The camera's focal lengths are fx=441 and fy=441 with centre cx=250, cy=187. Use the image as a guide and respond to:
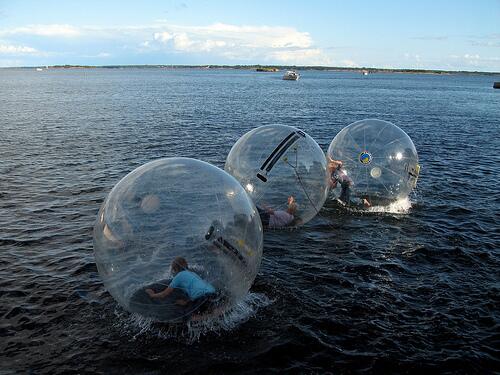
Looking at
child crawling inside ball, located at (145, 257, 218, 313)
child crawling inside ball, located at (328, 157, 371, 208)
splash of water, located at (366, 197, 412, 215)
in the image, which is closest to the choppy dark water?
splash of water, located at (366, 197, 412, 215)

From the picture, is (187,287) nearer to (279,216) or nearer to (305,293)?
(305,293)

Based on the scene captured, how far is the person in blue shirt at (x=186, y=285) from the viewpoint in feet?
20.7

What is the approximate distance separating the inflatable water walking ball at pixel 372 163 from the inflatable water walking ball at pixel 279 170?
2055 mm

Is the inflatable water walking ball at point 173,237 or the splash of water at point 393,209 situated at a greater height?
the inflatable water walking ball at point 173,237

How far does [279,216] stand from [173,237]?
16.5ft

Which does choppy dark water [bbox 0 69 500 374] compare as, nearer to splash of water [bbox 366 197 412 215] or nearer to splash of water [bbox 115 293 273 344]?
splash of water [bbox 115 293 273 344]

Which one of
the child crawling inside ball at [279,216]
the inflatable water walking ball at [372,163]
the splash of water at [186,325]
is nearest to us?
the splash of water at [186,325]

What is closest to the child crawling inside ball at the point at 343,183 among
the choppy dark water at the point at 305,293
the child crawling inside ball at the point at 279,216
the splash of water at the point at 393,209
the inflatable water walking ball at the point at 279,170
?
the splash of water at the point at 393,209

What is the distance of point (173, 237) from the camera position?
6.20 meters

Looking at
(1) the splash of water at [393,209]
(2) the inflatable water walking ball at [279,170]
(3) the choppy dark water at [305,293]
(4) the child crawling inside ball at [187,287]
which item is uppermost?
(2) the inflatable water walking ball at [279,170]

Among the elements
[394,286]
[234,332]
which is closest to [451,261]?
[394,286]

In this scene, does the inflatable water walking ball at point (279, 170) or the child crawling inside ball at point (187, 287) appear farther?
the inflatable water walking ball at point (279, 170)

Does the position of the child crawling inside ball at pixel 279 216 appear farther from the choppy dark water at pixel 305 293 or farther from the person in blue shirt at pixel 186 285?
the person in blue shirt at pixel 186 285

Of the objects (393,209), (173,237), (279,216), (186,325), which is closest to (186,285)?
(173,237)
